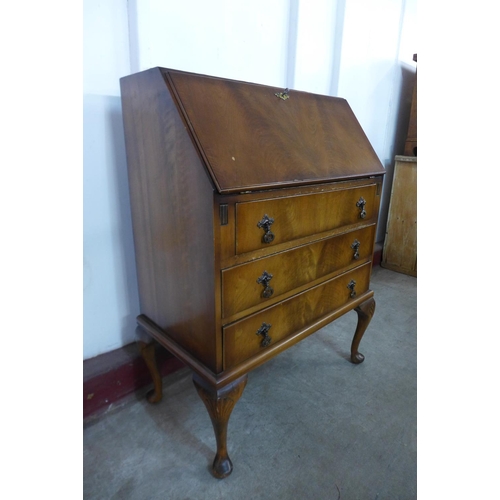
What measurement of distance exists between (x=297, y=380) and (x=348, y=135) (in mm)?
1178

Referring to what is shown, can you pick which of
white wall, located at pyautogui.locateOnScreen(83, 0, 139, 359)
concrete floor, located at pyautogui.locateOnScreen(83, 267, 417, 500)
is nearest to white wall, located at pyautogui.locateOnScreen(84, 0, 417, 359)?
white wall, located at pyautogui.locateOnScreen(83, 0, 139, 359)

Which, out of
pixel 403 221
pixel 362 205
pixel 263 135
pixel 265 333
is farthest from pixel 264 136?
pixel 403 221

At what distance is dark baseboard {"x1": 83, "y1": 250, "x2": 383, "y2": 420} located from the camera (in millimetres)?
1456

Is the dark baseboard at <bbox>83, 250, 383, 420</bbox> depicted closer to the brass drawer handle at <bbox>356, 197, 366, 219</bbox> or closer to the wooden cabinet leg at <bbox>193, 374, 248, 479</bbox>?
the wooden cabinet leg at <bbox>193, 374, 248, 479</bbox>

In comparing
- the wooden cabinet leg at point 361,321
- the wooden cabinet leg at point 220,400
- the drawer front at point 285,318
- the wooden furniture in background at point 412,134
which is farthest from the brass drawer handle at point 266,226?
the wooden furniture in background at point 412,134

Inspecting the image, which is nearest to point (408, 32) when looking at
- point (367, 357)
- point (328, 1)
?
point (328, 1)

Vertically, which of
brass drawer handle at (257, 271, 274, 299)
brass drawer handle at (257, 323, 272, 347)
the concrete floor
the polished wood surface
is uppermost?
the polished wood surface

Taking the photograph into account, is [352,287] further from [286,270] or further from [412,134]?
[412,134]

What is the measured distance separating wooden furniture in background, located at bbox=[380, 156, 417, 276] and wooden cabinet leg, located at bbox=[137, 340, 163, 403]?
7.67 ft

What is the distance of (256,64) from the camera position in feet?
6.00

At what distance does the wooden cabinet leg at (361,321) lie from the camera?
1.71m

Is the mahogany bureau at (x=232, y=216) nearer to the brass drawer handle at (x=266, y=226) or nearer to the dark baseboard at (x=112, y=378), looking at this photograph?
the brass drawer handle at (x=266, y=226)

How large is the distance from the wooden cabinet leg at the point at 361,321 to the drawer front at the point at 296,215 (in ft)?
1.53

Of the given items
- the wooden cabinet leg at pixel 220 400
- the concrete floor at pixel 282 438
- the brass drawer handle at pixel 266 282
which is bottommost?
the concrete floor at pixel 282 438
